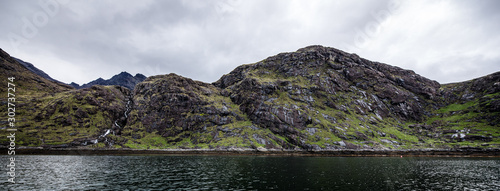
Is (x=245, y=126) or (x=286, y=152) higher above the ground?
(x=245, y=126)

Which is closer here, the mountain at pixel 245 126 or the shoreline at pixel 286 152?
the shoreline at pixel 286 152

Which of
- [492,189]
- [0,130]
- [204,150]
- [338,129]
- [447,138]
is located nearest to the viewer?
[492,189]

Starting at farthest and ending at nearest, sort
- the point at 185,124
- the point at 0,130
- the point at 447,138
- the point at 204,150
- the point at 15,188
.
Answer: the point at 185,124 < the point at 447,138 < the point at 204,150 < the point at 0,130 < the point at 15,188

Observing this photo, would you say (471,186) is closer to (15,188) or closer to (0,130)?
(15,188)

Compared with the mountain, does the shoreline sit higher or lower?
lower

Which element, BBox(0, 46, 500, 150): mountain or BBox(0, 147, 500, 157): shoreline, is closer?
BBox(0, 147, 500, 157): shoreline

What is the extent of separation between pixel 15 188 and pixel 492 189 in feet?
265

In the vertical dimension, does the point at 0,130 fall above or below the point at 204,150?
above

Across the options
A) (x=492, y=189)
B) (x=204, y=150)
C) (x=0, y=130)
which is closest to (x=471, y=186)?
(x=492, y=189)

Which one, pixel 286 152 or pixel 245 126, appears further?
pixel 245 126

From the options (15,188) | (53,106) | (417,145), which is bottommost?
(417,145)

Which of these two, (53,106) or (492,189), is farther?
(53,106)

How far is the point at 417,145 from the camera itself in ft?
484

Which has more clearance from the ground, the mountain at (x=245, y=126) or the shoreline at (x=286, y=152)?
the mountain at (x=245, y=126)
